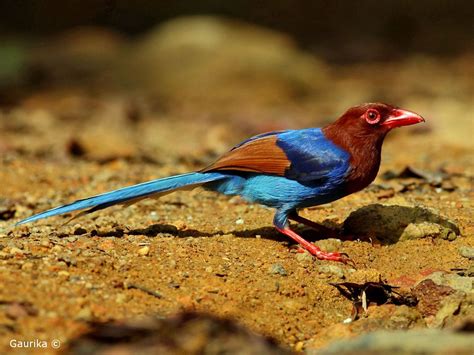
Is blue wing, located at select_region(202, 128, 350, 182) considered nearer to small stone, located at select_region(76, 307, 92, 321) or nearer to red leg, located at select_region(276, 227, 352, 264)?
red leg, located at select_region(276, 227, 352, 264)

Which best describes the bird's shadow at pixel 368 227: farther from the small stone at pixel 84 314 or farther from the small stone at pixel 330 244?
the small stone at pixel 84 314

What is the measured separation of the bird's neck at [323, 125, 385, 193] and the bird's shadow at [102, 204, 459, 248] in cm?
24

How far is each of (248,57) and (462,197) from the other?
719 centimetres

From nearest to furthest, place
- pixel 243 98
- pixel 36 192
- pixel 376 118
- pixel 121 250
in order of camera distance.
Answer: pixel 121 250 → pixel 376 118 → pixel 36 192 → pixel 243 98

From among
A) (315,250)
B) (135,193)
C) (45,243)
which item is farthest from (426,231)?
(45,243)

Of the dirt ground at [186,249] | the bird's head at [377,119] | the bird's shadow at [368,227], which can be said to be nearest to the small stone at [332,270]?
the dirt ground at [186,249]

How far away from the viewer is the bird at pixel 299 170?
5141 mm

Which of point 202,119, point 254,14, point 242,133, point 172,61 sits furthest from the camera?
point 254,14

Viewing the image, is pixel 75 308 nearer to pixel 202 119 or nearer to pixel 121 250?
pixel 121 250

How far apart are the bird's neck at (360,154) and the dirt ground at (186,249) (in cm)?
38

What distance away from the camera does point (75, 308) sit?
383 centimetres

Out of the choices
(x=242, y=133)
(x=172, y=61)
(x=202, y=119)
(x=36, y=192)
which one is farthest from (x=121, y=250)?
(x=172, y=61)

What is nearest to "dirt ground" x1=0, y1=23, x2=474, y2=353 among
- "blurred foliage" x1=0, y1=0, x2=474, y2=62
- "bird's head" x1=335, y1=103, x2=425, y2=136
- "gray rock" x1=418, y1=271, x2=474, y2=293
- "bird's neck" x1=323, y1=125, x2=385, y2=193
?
"gray rock" x1=418, y1=271, x2=474, y2=293

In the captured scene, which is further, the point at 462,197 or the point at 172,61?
the point at 172,61
